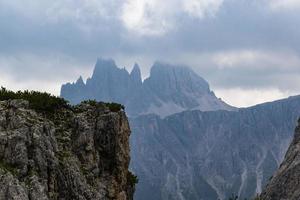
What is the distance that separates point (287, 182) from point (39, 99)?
389 feet

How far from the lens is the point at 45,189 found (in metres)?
35.2

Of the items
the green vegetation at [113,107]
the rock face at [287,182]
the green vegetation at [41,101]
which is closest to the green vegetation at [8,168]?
the green vegetation at [41,101]

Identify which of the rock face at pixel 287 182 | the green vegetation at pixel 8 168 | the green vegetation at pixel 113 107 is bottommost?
the green vegetation at pixel 8 168

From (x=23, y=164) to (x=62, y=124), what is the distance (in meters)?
7.86

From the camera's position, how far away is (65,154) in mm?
38938

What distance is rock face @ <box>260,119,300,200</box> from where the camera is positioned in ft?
475

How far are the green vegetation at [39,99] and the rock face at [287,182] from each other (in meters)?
104

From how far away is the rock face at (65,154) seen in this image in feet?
114

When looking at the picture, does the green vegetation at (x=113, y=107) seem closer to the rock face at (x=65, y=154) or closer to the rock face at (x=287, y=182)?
the rock face at (x=65, y=154)

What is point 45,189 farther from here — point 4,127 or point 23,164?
point 4,127

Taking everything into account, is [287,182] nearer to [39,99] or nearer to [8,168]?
[39,99]

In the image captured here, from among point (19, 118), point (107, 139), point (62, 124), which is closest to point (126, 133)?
point (107, 139)

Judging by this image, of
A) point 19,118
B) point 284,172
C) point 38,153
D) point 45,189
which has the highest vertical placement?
point 284,172

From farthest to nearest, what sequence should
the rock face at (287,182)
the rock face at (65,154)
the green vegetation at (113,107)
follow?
the rock face at (287,182)
the green vegetation at (113,107)
the rock face at (65,154)
